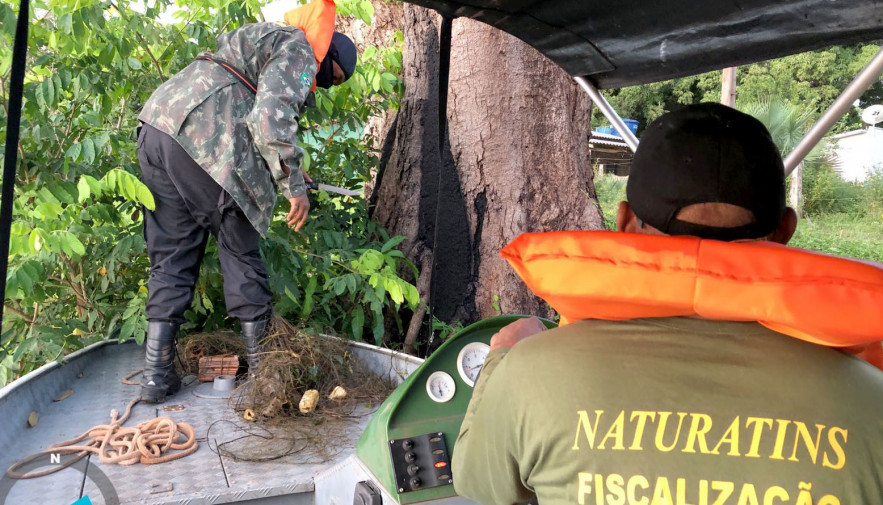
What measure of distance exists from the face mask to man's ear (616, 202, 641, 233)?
7.80ft

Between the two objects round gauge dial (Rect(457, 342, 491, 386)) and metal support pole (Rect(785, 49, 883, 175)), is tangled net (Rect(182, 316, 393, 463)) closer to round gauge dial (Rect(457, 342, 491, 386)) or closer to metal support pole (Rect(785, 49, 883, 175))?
round gauge dial (Rect(457, 342, 491, 386))

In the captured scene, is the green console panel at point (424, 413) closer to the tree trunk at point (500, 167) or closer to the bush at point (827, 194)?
the tree trunk at point (500, 167)

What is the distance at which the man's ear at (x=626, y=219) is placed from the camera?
1280 millimetres

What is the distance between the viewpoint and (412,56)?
4770 mm

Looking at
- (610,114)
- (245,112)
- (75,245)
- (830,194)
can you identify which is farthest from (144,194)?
(830,194)

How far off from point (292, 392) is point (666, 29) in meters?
2.11

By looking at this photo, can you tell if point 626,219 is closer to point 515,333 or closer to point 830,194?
point 515,333

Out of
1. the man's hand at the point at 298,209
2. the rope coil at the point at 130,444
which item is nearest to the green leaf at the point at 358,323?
the man's hand at the point at 298,209

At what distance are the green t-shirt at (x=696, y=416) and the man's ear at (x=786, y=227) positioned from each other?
0.25 metres

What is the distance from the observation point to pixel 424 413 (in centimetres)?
181

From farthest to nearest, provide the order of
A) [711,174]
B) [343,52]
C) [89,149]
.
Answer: [343,52] < [89,149] < [711,174]

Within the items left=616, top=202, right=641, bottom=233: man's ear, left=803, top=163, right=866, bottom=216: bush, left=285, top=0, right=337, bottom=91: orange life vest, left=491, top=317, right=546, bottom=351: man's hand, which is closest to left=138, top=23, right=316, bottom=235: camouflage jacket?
left=285, top=0, right=337, bottom=91: orange life vest

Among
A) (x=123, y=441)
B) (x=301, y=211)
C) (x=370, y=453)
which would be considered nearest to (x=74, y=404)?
(x=123, y=441)

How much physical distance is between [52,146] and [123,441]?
1587 millimetres
